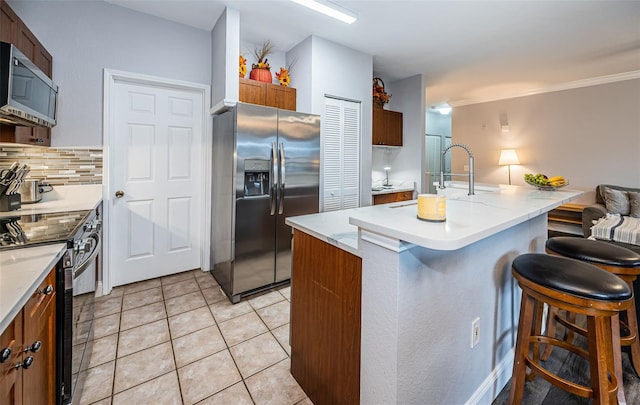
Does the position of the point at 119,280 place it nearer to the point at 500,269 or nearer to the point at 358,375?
the point at 358,375

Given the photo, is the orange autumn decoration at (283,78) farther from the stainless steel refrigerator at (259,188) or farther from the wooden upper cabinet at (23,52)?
the wooden upper cabinet at (23,52)

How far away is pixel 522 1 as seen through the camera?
2.51m

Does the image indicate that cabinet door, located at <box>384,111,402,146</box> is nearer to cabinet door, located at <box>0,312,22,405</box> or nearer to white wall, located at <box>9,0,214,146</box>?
white wall, located at <box>9,0,214,146</box>

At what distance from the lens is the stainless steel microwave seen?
4.54ft

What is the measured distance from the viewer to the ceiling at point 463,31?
2609mm

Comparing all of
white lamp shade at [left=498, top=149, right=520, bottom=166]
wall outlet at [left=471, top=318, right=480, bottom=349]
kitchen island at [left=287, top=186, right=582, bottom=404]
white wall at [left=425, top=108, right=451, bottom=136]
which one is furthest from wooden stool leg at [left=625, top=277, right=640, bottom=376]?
white wall at [left=425, top=108, right=451, bottom=136]

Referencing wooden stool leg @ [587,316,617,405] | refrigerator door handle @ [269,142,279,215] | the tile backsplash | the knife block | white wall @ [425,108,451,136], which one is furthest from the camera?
white wall @ [425,108,451,136]

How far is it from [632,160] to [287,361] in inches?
221

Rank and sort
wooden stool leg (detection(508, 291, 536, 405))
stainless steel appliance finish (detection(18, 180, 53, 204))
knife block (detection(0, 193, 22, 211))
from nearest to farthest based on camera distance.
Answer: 1. wooden stool leg (detection(508, 291, 536, 405))
2. knife block (detection(0, 193, 22, 211))
3. stainless steel appliance finish (detection(18, 180, 53, 204))

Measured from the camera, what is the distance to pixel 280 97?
121 inches

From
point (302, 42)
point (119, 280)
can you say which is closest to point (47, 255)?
point (119, 280)

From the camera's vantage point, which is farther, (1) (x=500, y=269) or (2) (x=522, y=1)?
(2) (x=522, y=1)

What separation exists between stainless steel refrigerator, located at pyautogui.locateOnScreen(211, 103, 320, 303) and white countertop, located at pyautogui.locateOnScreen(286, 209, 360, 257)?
1079 millimetres

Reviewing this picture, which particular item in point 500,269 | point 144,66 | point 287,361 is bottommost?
point 287,361
